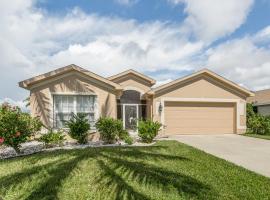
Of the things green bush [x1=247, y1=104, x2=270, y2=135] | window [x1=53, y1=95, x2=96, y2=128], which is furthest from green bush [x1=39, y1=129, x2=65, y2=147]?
green bush [x1=247, y1=104, x2=270, y2=135]

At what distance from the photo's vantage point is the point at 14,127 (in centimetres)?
1203

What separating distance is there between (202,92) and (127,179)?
1487 cm

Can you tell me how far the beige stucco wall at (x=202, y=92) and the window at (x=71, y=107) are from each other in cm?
513

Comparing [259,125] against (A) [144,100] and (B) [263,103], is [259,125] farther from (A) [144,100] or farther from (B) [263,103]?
(B) [263,103]

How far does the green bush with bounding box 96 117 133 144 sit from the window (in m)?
1.62

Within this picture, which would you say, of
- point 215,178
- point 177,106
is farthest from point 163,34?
point 215,178

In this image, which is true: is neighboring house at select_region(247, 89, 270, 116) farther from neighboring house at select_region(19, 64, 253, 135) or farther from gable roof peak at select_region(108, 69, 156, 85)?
gable roof peak at select_region(108, 69, 156, 85)

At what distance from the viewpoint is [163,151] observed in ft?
39.1

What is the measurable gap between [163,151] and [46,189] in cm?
611

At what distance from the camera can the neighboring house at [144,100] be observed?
55.2ft

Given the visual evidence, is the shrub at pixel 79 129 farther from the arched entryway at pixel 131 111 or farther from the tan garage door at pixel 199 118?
the tan garage door at pixel 199 118

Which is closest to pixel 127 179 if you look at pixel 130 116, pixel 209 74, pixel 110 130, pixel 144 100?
pixel 110 130

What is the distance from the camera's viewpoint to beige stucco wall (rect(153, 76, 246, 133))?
20409 mm

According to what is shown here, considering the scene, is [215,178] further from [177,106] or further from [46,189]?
[177,106]
